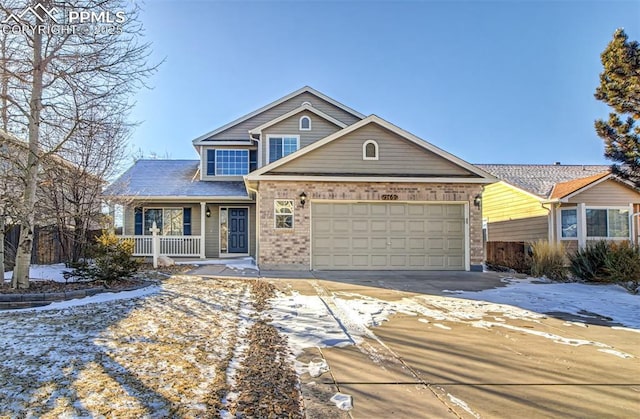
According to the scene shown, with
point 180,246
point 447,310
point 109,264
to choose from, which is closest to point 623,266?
point 447,310

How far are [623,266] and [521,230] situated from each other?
8.46m

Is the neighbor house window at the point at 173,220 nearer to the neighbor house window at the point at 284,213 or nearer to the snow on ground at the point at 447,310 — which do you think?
the neighbor house window at the point at 284,213

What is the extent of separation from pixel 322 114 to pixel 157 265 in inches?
347

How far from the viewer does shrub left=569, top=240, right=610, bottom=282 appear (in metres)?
10.0

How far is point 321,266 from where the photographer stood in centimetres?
1254

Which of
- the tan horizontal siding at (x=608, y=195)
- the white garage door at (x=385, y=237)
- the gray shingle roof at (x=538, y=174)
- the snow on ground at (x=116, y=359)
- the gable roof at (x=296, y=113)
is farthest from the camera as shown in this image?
the gray shingle roof at (x=538, y=174)

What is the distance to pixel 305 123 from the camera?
16516 millimetres

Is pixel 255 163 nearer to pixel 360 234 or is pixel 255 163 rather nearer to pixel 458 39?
pixel 360 234

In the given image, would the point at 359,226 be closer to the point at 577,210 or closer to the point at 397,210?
the point at 397,210

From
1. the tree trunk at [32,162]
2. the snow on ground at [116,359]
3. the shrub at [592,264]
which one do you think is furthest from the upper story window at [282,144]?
the shrub at [592,264]

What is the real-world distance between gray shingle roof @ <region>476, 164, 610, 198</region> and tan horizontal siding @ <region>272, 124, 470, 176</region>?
21.8 feet

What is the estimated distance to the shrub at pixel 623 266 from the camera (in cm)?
952

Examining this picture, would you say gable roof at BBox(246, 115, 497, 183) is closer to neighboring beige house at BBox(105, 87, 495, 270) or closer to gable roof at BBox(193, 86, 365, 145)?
neighboring beige house at BBox(105, 87, 495, 270)

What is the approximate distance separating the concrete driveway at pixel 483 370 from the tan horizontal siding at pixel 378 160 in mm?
7120
